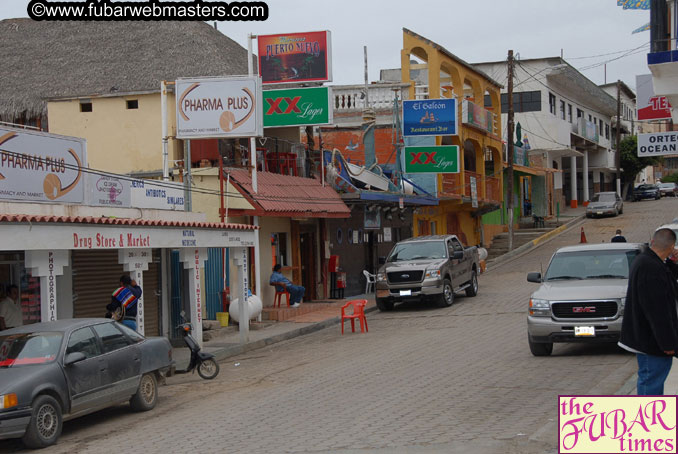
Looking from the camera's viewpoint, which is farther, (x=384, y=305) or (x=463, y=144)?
(x=463, y=144)

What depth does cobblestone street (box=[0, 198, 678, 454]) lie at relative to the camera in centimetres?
940

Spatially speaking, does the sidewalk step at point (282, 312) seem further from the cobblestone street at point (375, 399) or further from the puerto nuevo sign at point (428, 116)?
the puerto nuevo sign at point (428, 116)

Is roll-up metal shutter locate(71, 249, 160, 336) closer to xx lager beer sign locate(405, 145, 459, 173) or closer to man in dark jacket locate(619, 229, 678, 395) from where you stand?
man in dark jacket locate(619, 229, 678, 395)

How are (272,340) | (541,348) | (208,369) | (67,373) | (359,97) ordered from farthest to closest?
(359,97)
(272,340)
(208,369)
(541,348)
(67,373)

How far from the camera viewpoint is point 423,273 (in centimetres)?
2511

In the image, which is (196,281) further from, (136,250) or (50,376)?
(50,376)

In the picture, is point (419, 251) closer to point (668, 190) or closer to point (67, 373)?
point (67, 373)

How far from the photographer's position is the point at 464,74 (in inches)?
1674

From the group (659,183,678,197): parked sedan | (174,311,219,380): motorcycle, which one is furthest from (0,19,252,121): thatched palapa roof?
(659,183,678,197): parked sedan

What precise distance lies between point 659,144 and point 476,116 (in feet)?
76.2

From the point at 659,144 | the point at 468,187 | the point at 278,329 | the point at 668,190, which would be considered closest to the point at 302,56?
the point at 278,329

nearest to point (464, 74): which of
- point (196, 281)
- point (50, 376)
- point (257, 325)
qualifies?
point (257, 325)

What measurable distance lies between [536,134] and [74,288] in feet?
159

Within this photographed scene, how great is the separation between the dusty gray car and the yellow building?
2248cm
